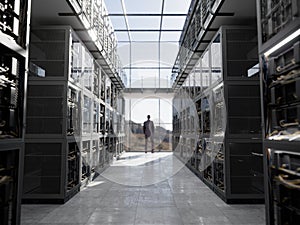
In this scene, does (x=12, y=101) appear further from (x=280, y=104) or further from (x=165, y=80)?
(x=165, y=80)

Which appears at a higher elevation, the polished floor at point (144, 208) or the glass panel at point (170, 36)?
the glass panel at point (170, 36)

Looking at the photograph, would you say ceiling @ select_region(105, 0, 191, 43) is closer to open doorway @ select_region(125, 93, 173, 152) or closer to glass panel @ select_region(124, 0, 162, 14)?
glass panel @ select_region(124, 0, 162, 14)

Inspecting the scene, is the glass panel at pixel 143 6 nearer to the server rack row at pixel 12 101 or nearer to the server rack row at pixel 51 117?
the server rack row at pixel 51 117

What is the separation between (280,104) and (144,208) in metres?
1.98

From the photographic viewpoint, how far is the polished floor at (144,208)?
2.61m

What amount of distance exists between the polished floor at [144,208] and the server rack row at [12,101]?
85 centimetres

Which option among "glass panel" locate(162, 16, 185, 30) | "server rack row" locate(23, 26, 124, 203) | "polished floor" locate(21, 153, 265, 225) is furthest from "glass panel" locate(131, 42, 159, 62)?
"polished floor" locate(21, 153, 265, 225)

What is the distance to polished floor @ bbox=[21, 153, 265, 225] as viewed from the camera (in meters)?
2.61

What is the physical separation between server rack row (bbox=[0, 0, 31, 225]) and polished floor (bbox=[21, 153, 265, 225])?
33.6 inches

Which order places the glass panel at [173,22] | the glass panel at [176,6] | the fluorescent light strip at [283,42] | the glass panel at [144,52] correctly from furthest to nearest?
the glass panel at [144,52], the glass panel at [173,22], the glass panel at [176,6], the fluorescent light strip at [283,42]

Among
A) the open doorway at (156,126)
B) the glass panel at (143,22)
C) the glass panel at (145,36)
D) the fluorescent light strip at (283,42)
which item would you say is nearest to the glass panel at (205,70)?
the fluorescent light strip at (283,42)

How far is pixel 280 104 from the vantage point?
1.79m

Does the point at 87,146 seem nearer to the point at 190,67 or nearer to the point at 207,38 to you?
the point at 207,38

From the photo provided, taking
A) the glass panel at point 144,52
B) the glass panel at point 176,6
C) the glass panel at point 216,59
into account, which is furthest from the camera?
the glass panel at point 144,52
